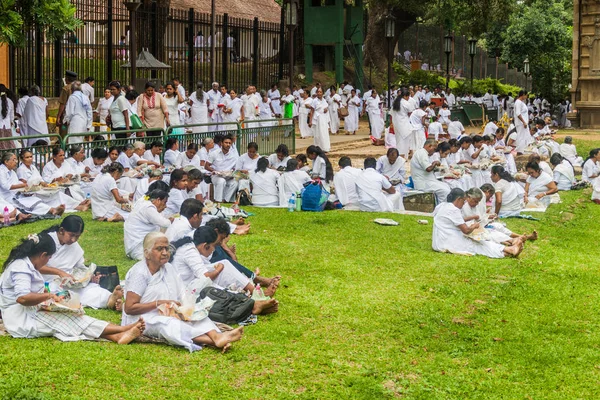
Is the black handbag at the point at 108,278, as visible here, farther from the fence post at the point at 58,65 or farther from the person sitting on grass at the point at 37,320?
the fence post at the point at 58,65

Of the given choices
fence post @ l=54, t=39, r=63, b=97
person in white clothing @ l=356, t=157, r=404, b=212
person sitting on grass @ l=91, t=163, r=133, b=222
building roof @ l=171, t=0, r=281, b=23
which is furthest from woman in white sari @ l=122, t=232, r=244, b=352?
building roof @ l=171, t=0, r=281, b=23

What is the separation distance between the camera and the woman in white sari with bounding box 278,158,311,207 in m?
15.9

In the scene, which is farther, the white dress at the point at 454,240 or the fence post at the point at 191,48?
the fence post at the point at 191,48

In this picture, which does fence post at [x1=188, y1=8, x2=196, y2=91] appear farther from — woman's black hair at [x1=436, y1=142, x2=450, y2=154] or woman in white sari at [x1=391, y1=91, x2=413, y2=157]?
woman's black hair at [x1=436, y1=142, x2=450, y2=154]

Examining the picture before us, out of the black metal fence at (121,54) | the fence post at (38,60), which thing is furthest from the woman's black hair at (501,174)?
the fence post at (38,60)

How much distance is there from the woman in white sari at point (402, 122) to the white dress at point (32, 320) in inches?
606

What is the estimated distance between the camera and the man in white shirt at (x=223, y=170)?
16.4 metres

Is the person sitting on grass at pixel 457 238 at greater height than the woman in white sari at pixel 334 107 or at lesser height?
lesser

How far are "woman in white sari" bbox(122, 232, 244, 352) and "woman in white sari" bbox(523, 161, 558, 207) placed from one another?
29.9ft

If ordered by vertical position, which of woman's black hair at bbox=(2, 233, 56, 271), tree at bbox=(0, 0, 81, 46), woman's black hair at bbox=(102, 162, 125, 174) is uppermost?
tree at bbox=(0, 0, 81, 46)

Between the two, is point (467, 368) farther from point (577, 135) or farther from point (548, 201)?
point (577, 135)

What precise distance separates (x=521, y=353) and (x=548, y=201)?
338 inches

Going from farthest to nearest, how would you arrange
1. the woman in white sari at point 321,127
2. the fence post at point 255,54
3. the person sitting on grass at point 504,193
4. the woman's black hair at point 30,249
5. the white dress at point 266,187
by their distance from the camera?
the fence post at point 255,54 < the woman in white sari at point 321,127 < the white dress at point 266,187 < the person sitting on grass at point 504,193 < the woman's black hair at point 30,249

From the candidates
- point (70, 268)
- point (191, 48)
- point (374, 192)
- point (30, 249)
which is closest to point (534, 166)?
point (374, 192)
